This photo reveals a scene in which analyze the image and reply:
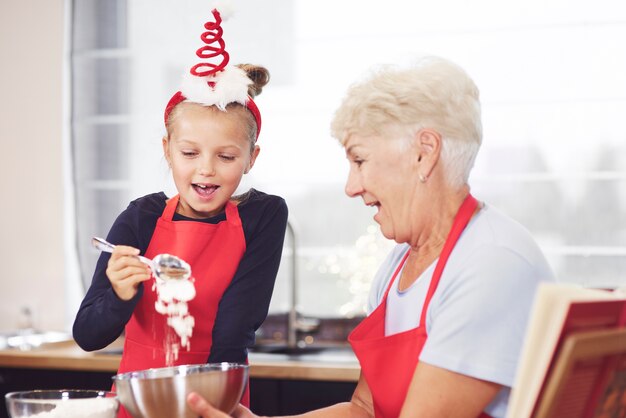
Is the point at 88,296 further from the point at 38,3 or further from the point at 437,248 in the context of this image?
the point at 38,3

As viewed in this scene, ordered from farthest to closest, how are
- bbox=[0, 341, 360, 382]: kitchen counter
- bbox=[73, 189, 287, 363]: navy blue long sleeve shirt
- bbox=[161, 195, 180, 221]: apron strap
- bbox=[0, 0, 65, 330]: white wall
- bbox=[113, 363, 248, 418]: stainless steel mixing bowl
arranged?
1. bbox=[0, 0, 65, 330]: white wall
2. bbox=[0, 341, 360, 382]: kitchen counter
3. bbox=[161, 195, 180, 221]: apron strap
4. bbox=[73, 189, 287, 363]: navy blue long sleeve shirt
5. bbox=[113, 363, 248, 418]: stainless steel mixing bowl

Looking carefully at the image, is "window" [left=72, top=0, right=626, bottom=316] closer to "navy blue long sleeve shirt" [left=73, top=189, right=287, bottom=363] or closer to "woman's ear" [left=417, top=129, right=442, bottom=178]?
"navy blue long sleeve shirt" [left=73, top=189, right=287, bottom=363]

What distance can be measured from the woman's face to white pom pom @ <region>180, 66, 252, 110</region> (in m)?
0.30

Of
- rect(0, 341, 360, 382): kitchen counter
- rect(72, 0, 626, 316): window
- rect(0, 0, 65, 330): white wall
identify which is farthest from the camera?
rect(0, 0, 65, 330): white wall

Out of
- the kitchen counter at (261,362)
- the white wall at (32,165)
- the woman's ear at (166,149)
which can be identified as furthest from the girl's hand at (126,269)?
the white wall at (32,165)

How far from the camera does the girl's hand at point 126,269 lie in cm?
145

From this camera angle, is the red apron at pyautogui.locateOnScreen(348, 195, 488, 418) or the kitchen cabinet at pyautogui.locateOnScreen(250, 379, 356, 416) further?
the kitchen cabinet at pyautogui.locateOnScreen(250, 379, 356, 416)

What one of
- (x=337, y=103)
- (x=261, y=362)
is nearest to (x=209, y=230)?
(x=261, y=362)

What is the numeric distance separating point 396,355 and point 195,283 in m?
0.46

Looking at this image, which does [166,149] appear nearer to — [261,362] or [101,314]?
[101,314]

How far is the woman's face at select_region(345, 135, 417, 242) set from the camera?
1501 millimetres

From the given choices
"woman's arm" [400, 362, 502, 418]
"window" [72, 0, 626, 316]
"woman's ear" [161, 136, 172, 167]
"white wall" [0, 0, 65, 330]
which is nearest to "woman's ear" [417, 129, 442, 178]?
"woman's arm" [400, 362, 502, 418]

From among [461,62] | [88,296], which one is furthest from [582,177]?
[88,296]

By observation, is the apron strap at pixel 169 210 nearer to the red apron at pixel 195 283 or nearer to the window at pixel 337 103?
the red apron at pixel 195 283
